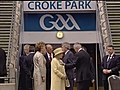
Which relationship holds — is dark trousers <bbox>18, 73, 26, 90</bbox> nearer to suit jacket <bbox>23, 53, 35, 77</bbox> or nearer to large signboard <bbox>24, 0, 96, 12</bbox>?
suit jacket <bbox>23, 53, 35, 77</bbox>

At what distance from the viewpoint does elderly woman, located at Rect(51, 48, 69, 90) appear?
12.3 metres

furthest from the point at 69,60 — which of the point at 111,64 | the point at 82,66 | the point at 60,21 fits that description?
the point at 60,21

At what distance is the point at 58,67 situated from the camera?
12383 millimetres

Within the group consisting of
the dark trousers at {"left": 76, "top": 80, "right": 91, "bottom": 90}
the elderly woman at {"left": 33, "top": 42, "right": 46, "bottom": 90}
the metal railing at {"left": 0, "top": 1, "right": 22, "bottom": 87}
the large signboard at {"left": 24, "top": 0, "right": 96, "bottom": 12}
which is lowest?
the dark trousers at {"left": 76, "top": 80, "right": 91, "bottom": 90}

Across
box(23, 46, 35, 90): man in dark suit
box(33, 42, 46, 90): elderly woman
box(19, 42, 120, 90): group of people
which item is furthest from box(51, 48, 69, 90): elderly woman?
box(23, 46, 35, 90): man in dark suit

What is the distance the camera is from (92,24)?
23750mm

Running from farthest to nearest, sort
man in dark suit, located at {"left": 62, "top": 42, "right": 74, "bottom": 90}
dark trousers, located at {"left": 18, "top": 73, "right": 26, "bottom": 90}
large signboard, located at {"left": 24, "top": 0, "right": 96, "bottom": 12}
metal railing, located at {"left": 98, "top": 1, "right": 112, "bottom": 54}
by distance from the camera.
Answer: large signboard, located at {"left": 24, "top": 0, "right": 96, "bottom": 12}
metal railing, located at {"left": 98, "top": 1, "right": 112, "bottom": 54}
dark trousers, located at {"left": 18, "top": 73, "right": 26, "bottom": 90}
man in dark suit, located at {"left": 62, "top": 42, "right": 74, "bottom": 90}

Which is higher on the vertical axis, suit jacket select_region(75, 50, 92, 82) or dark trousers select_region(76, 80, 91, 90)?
suit jacket select_region(75, 50, 92, 82)

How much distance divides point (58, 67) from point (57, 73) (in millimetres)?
188

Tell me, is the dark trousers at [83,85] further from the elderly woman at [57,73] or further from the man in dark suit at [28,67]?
the man in dark suit at [28,67]

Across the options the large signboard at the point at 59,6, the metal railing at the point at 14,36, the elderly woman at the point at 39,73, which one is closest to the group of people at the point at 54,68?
the elderly woman at the point at 39,73

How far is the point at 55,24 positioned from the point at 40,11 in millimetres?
1038

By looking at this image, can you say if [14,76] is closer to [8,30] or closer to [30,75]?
[30,75]

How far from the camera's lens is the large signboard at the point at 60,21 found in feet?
77.7
